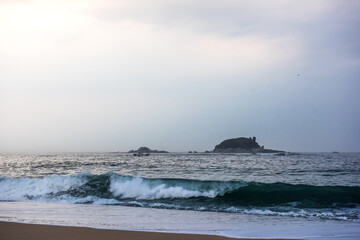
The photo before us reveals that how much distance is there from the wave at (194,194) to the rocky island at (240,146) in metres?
107

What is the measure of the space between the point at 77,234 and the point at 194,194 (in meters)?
9.20

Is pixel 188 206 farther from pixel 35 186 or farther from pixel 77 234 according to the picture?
pixel 35 186

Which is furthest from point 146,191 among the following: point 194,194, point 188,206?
point 188,206

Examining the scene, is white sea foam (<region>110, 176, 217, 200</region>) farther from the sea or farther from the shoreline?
the shoreline

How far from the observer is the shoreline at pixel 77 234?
653 centimetres

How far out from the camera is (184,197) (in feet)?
50.1

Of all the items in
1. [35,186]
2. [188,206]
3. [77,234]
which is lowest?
[188,206]

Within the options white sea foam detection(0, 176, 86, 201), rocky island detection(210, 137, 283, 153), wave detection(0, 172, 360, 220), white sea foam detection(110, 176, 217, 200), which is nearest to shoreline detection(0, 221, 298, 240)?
wave detection(0, 172, 360, 220)

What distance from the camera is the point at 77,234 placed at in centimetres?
679

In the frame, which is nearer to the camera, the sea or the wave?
the sea

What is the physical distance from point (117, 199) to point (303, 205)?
24.2 ft

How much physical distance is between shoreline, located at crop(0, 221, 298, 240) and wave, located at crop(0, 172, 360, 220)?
212 inches

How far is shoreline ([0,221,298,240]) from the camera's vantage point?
257 inches

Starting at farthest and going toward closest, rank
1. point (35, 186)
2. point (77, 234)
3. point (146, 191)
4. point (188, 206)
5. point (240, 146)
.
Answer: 1. point (240, 146)
2. point (35, 186)
3. point (146, 191)
4. point (188, 206)
5. point (77, 234)
